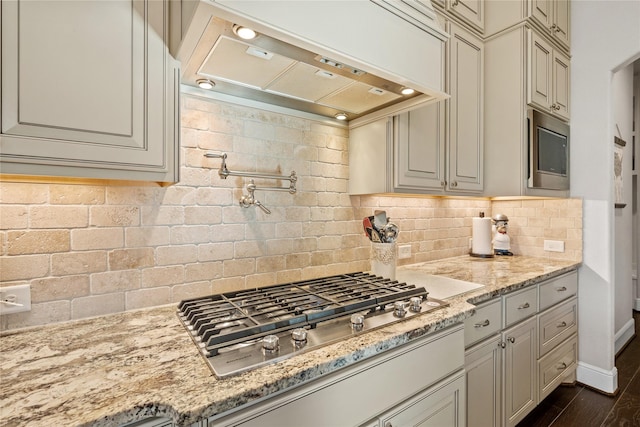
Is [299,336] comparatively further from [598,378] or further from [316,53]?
[598,378]

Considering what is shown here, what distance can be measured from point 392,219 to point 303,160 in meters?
0.75

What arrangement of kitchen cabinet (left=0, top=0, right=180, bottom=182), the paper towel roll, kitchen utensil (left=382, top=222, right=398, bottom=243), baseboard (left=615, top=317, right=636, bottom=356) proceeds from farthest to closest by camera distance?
baseboard (left=615, top=317, right=636, bottom=356)
the paper towel roll
kitchen utensil (left=382, top=222, right=398, bottom=243)
kitchen cabinet (left=0, top=0, right=180, bottom=182)

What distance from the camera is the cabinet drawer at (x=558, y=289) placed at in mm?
1952

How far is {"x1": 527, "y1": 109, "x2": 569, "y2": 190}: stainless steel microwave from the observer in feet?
6.79

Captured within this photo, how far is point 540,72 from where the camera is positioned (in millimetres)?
2170

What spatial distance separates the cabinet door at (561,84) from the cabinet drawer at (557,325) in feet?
4.62

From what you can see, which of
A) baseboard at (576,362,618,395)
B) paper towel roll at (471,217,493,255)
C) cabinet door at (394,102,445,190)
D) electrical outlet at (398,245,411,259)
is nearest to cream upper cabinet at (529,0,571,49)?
cabinet door at (394,102,445,190)

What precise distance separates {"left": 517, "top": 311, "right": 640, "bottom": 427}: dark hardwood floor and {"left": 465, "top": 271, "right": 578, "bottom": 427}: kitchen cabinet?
0.16m

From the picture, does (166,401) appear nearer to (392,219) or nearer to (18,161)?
(18,161)

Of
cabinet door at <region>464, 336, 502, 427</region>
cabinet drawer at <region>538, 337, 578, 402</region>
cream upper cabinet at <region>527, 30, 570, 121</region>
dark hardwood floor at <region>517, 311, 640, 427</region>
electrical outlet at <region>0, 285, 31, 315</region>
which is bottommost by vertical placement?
dark hardwood floor at <region>517, 311, 640, 427</region>

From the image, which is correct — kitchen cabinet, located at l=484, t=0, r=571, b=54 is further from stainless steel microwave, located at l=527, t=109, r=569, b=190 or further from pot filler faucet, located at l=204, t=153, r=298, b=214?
pot filler faucet, located at l=204, t=153, r=298, b=214

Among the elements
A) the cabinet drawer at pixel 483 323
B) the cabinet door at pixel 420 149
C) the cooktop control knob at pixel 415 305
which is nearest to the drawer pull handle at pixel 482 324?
the cabinet drawer at pixel 483 323

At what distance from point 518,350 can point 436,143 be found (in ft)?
4.08

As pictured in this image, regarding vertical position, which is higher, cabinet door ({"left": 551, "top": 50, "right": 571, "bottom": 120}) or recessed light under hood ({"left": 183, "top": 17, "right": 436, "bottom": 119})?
cabinet door ({"left": 551, "top": 50, "right": 571, "bottom": 120})
